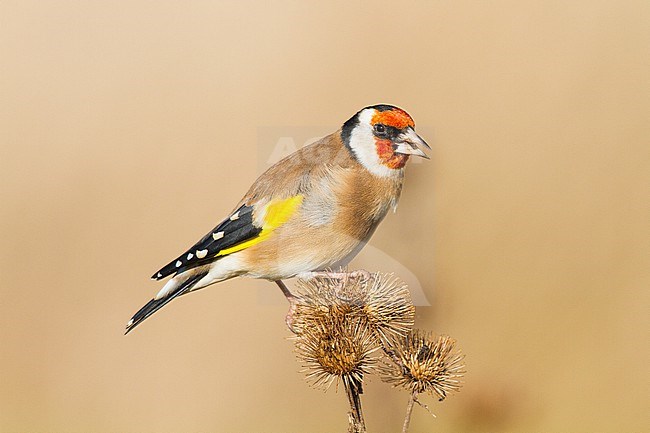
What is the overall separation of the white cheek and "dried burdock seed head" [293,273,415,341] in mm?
216

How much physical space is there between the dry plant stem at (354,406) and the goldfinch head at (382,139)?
39 cm

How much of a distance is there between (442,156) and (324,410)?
0.69 meters

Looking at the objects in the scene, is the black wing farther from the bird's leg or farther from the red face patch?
the red face patch

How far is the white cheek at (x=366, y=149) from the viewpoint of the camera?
1344mm

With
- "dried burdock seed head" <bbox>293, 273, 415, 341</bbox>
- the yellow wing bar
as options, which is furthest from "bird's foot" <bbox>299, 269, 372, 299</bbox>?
the yellow wing bar

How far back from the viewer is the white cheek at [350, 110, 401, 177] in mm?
1344

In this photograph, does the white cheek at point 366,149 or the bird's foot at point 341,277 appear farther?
the white cheek at point 366,149

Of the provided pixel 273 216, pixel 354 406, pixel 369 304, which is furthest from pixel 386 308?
pixel 273 216

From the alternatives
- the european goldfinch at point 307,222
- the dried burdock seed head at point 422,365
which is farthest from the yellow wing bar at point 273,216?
the dried burdock seed head at point 422,365

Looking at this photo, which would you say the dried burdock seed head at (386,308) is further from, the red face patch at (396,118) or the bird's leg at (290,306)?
the red face patch at (396,118)

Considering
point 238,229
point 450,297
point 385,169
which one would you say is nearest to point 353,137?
point 385,169

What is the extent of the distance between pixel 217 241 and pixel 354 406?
0.38 meters

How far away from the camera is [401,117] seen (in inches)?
50.9

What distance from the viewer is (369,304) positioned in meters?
1.20
